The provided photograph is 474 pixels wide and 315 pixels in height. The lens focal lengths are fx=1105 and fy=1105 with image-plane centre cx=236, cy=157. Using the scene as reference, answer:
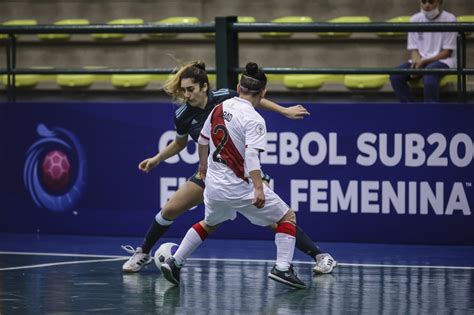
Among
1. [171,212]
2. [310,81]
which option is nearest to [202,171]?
[171,212]

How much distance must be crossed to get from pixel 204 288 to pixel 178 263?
1.09 feet

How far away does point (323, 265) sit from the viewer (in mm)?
10461

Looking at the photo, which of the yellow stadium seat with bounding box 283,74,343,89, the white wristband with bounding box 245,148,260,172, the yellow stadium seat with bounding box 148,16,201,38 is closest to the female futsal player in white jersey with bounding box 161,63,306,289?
the white wristband with bounding box 245,148,260,172

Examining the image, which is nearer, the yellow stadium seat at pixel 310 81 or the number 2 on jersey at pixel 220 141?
the number 2 on jersey at pixel 220 141

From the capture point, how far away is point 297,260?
11.6m

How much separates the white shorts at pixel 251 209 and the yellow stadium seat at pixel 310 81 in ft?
18.5

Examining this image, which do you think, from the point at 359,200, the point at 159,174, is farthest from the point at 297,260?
the point at 159,174

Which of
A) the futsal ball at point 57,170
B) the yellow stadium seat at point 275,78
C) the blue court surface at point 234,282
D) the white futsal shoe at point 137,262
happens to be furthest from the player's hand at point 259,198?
the yellow stadium seat at point 275,78

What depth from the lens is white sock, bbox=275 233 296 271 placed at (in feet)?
31.4

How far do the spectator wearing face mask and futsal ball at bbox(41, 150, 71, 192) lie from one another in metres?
4.17

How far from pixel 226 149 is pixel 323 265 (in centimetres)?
171

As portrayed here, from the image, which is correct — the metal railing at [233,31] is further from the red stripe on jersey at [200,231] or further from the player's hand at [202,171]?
the red stripe on jersey at [200,231]

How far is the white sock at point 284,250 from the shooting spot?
9578 millimetres

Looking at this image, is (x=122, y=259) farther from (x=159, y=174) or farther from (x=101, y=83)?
(x=101, y=83)
